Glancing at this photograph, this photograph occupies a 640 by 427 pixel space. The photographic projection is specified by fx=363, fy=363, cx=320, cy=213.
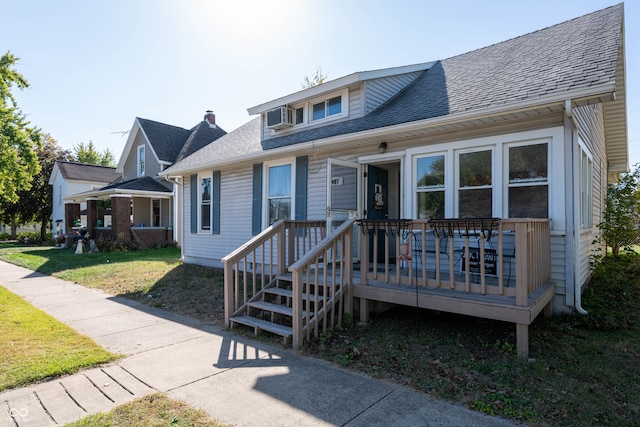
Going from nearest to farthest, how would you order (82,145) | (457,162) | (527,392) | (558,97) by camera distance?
(527,392)
(558,97)
(457,162)
(82,145)

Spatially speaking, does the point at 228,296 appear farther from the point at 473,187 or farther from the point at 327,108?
the point at 327,108

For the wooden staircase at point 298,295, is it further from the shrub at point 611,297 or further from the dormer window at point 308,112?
the dormer window at point 308,112

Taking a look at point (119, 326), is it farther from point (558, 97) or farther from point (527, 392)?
point (558, 97)

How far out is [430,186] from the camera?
6.28 m

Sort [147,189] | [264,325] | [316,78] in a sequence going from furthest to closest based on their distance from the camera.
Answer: [316,78]
[147,189]
[264,325]

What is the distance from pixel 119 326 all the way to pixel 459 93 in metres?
6.84

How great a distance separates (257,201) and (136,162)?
Answer: 47.4ft

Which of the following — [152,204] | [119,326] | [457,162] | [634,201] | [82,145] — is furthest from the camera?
[82,145]

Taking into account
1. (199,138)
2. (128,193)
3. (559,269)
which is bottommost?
(559,269)

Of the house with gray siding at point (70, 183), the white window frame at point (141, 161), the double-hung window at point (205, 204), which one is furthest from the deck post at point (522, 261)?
the house with gray siding at point (70, 183)

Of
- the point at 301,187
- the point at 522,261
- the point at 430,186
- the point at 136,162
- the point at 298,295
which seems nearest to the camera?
the point at 522,261

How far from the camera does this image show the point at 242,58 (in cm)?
1074

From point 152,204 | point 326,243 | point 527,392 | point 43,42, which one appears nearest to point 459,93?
point 326,243

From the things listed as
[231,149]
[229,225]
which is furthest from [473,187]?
[231,149]
